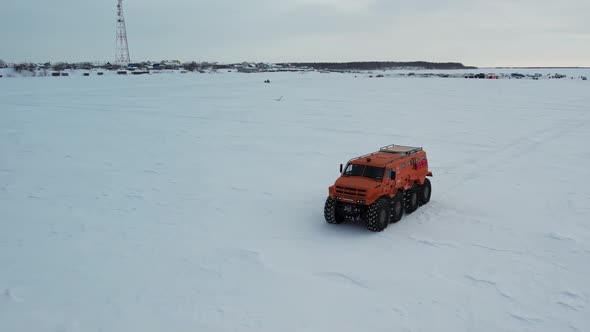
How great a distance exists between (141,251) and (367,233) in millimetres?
5009

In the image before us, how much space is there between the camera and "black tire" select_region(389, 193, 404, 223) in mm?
11219

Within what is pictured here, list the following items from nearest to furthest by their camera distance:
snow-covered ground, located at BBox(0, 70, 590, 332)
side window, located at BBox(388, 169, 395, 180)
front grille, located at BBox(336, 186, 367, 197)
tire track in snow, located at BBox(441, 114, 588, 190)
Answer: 1. snow-covered ground, located at BBox(0, 70, 590, 332)
2. front grille, located at BBox(336, 186, 367, 197)
3. side window, located at BBox(388, 169, 395, 180)
4. tire track in snow, located at BBox(441, 114, 588, 190)

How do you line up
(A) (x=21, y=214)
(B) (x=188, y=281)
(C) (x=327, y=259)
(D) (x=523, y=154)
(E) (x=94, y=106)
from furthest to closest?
(E) (x=94, y=106), (D) (x=523, y=154), (A) (x=21, y=214), (C) (x=327, y=259), (B) (x=188, y=281)

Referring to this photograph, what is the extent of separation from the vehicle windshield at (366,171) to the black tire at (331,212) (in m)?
0.86

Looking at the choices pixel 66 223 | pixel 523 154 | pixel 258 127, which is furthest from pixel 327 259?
pixel 258 127

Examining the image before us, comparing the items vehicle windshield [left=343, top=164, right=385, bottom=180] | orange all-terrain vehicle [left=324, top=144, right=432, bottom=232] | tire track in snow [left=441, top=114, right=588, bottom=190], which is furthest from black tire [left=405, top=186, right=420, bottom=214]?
tire track in snow [left=441, top=114, right=588, bottom=190]

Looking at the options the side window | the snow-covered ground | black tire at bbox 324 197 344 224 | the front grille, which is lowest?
the snow-covered ground

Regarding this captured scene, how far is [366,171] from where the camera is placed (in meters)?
11.1

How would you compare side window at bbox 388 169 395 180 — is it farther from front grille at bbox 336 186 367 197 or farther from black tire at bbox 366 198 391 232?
front grille at bbox 336 186 367 197

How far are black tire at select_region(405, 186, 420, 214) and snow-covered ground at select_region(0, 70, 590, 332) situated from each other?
1.33 ft

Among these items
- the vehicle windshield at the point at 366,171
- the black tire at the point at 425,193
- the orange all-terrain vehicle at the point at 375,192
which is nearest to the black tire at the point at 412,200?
the orange all-terrain vehicle at the point at 375,192

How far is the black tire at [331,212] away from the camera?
1098 centimetres

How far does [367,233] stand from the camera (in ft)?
35.5

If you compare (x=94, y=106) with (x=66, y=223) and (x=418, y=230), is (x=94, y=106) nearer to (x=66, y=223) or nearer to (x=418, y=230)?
(x=66, y=223)
